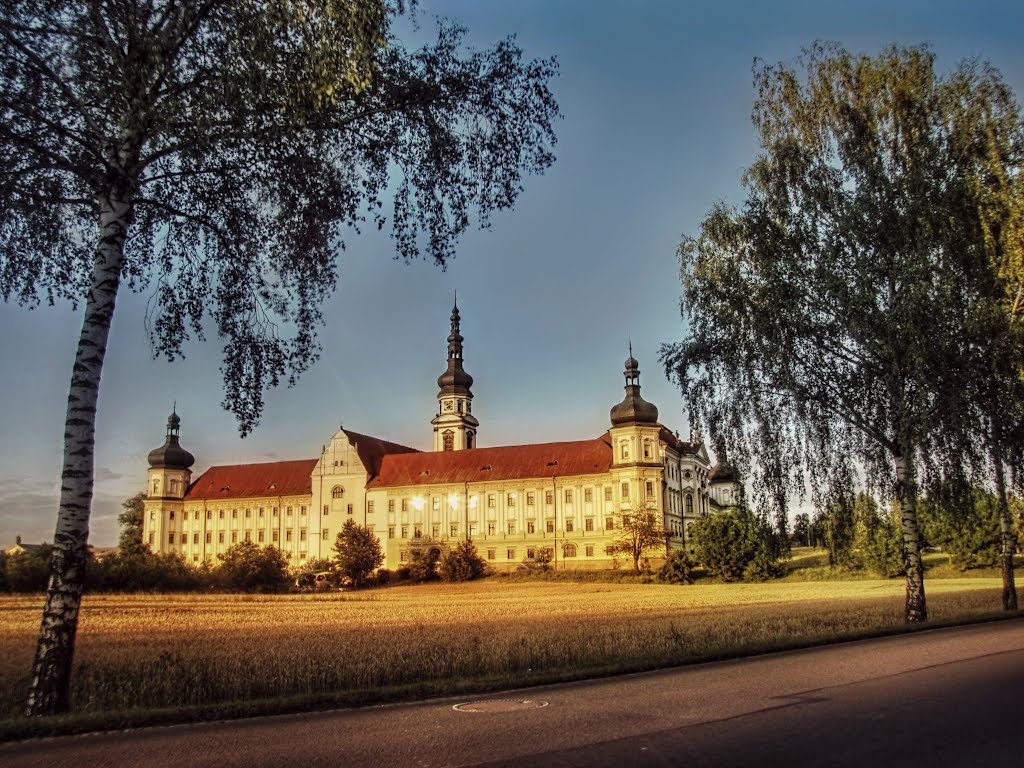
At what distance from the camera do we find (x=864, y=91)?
2391 centimetres

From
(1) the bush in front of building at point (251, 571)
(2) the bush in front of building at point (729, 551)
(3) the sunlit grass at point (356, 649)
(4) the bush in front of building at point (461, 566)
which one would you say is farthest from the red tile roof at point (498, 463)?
(3) the sunlit grass at point (356, 649)

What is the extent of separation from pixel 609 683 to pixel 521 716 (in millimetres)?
2988

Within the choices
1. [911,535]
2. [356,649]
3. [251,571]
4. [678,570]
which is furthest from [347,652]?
[678,570]

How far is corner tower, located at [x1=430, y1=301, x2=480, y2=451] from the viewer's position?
4889 inches

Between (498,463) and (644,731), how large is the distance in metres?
103

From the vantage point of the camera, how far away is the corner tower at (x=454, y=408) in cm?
12419

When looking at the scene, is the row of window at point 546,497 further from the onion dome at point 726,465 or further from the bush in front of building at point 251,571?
the onion dome at point 726,465

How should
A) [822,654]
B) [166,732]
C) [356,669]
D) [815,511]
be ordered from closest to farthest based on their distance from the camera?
[166,732], [356,669], [822,654], [815,511]

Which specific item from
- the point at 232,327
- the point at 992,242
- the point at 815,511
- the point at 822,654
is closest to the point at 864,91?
the point at 992,242

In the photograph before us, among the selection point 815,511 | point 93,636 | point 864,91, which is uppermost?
point 864,91

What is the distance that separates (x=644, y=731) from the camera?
885 cm

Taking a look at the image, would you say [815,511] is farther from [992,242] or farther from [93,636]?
[93,636]

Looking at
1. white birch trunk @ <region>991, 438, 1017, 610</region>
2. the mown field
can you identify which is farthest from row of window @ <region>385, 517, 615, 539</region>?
white birch trunk @ <region>991, 438, 1017, 610</region>

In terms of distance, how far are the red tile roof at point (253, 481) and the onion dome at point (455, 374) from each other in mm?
23668
